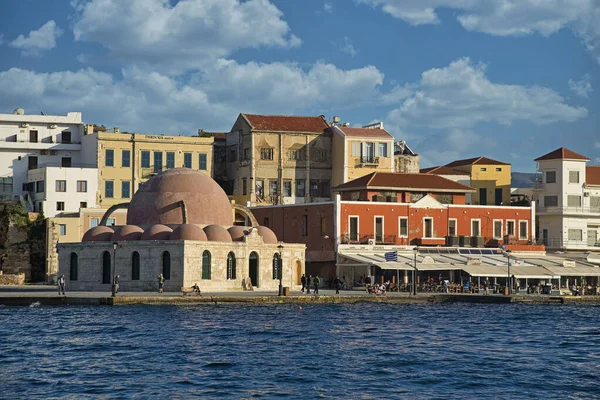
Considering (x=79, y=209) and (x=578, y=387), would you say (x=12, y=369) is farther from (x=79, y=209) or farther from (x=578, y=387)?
(x=79, y=209)

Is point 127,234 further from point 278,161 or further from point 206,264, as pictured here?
point 278,161

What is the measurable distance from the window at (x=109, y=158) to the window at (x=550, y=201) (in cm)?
3160

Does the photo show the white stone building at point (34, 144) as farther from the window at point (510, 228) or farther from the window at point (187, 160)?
the window at point (510, 228)

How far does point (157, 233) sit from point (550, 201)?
34.4 m

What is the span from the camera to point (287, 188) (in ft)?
271

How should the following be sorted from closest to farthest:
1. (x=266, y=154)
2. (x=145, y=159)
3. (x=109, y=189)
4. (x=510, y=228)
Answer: (x=510, y=228) < (x=109, y=189) < (x=145, y=159) < (x=266, y=154)

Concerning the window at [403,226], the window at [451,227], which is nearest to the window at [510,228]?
the window at [451,227]

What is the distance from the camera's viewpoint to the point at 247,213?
67688mm

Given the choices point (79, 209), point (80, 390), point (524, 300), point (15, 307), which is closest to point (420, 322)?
point (524, 300)

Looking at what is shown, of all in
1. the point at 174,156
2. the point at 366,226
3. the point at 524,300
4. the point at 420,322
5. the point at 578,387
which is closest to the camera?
the point at 578,387

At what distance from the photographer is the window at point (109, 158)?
79000 millimetres

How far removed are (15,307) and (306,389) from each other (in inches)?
1018

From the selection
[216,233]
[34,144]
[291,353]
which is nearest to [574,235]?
[216,233]

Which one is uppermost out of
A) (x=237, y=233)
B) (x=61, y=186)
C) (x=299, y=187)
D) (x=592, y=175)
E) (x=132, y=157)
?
(x=132, y=157)
